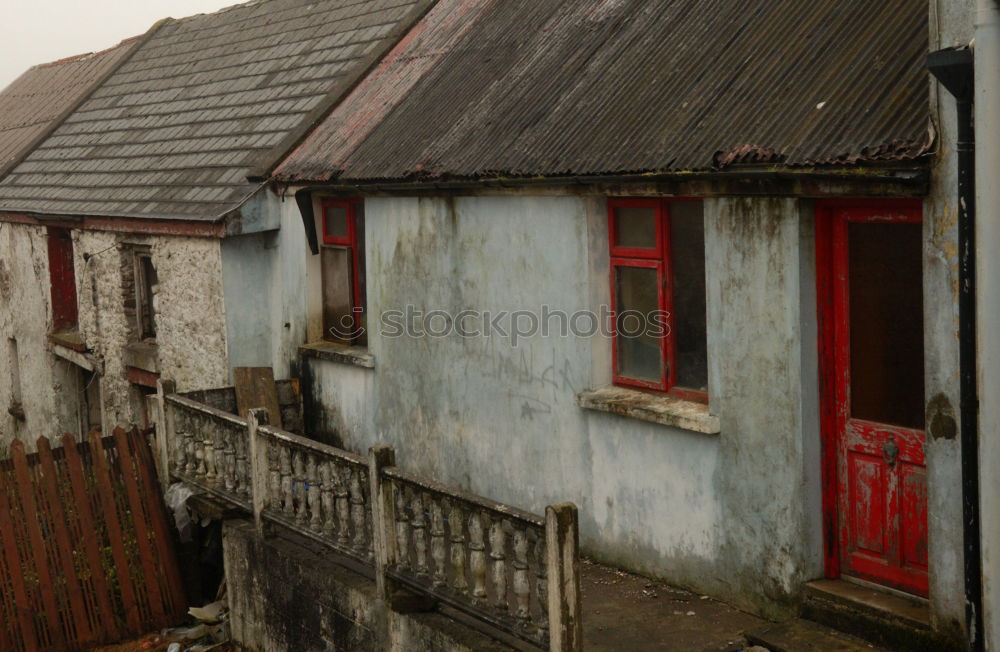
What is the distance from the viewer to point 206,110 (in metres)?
16.5

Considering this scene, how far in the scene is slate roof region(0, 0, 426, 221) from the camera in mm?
14484

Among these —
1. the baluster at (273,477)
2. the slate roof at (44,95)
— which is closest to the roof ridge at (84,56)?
the slate roof at (44,95)

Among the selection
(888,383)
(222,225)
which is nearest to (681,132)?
(888,383)

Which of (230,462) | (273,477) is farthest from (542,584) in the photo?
(230,462)

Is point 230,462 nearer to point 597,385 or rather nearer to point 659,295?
point 597,385

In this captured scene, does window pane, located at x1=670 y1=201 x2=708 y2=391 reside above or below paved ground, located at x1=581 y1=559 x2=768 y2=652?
above

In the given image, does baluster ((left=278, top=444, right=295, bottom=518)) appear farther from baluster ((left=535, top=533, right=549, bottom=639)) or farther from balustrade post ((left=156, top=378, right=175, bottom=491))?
baluster ((left=535, top=533, right=549, bottom=639))

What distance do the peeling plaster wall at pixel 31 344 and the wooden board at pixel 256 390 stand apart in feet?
20.3

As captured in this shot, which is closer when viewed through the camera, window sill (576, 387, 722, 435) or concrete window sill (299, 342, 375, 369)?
window sill (576, 387, 722, 435)

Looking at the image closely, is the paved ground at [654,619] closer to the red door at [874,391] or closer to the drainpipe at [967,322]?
the red door at [874,391]

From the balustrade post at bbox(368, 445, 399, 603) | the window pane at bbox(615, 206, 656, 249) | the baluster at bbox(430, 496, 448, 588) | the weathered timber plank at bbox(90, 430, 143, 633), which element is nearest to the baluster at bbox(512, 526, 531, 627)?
the baluster at bbox(430, 496, 448, 588)

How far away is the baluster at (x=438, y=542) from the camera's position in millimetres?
8102

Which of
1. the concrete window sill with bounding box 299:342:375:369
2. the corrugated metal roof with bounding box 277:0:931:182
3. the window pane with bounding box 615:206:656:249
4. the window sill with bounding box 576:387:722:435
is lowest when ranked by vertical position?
the window sill with bounding box 576:387:722:435

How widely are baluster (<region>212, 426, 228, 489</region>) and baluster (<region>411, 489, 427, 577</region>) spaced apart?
3.86m
